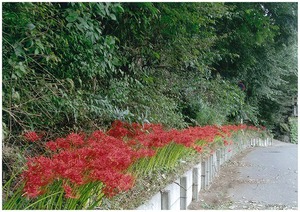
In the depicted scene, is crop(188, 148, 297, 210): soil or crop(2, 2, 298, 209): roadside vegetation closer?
crop(2, 2, 298, 209): roadside vegetation

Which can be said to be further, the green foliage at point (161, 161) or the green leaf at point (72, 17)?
the green foliage at point (161, 161)

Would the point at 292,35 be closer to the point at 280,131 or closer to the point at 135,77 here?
the point at 135,77

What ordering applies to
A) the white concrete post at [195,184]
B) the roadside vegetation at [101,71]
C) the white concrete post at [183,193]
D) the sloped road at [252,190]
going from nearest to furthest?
the roadside vegetation at [101,71], the white concrete post at [183,193], the sloped road at [252,190], the white concrete post at [195,184]

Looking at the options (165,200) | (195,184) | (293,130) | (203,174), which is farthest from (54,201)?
(293,130)

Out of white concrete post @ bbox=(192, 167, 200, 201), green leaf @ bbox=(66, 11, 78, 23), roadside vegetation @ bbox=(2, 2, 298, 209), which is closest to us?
roadside vegetation @ bbox=(2, 2, 298, 209)

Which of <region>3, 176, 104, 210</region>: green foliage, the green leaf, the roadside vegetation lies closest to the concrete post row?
the roadside vegetation

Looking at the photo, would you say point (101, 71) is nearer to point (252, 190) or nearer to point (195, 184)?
point (195, 184)

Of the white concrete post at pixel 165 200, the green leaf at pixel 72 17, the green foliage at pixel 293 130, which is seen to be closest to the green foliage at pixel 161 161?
the white concrete post at pixel 165 200

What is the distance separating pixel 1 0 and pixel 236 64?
27.0 ft

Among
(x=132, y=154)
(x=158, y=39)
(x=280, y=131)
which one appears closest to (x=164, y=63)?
(x=158, y=39)

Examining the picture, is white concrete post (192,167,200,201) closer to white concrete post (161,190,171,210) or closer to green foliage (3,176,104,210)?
white concrete post (161,190,171,210)

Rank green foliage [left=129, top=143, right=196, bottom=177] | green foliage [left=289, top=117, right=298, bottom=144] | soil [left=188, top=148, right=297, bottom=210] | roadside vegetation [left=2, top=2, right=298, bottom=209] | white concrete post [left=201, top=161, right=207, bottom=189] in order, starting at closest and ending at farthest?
roadside vegetation [left=2, top=2, right=298, bottom=209], green foliage [left=129, top=143, right=196, bottom=177], soil [left=188, top=148, right=297, bottom=210], white concrete post [left=201, top=161, right=207, bottom=189], green foliage [left=289, top=117, right=298, bottom=144]

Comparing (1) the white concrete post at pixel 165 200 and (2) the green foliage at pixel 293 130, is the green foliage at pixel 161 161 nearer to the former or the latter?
(1) the white concrete post at pixel 165 200

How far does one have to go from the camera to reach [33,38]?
261 centimetres
